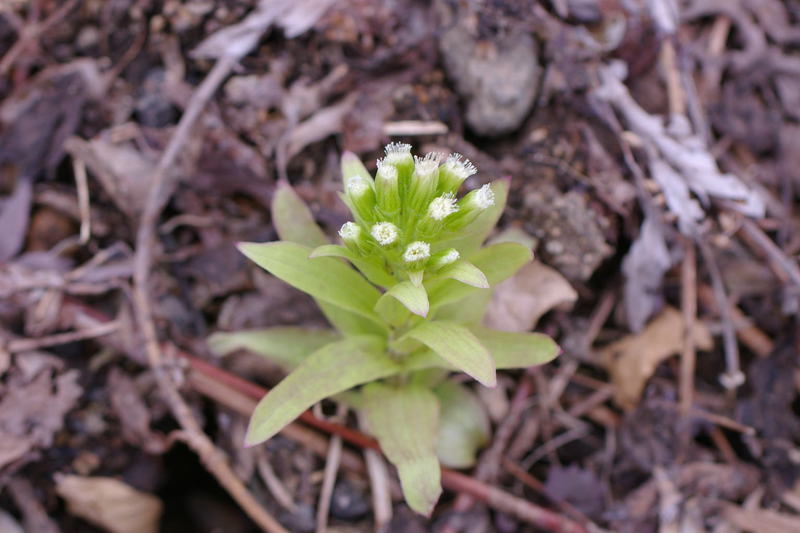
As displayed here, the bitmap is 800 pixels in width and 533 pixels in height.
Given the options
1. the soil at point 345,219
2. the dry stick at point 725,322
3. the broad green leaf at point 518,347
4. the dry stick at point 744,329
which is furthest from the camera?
the dry stick at point 744,329

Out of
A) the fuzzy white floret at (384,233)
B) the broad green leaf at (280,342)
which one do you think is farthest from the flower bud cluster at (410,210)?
the broad green leaf at (280,342)

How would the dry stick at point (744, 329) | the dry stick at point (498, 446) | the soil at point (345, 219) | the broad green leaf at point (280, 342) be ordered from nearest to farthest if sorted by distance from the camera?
the broad green leaf at point (280, 342), the dry stick at point (498, 446), the soil at point (345, 219), the dry stick at point (744, 329)

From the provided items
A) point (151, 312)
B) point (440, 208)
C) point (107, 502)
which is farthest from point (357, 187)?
point (107, 502)

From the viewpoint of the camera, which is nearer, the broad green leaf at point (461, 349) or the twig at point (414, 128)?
the broad green leaf at point (461, 349)

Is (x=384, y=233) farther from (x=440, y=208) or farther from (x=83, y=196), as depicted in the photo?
(x=83, y=196)

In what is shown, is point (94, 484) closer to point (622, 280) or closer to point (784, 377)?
point (622, 280)

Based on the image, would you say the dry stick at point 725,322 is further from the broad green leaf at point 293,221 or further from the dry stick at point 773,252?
the broad green leaf at point 293,221
